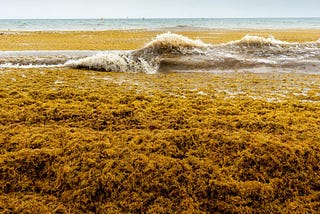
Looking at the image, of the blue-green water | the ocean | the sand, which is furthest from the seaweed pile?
the blue-green water

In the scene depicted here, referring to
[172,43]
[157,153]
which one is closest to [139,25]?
[172,43]

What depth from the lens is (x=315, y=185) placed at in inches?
129

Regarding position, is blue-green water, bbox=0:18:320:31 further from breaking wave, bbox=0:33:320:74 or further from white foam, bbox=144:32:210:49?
breaking wave, bbox=0:33:320:74

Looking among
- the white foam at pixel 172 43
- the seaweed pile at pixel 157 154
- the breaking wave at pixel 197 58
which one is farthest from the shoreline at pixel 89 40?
the seaweed pile at pixel 157 154

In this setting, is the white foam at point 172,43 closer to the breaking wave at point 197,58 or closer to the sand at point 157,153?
the breaking wave at point 197,58

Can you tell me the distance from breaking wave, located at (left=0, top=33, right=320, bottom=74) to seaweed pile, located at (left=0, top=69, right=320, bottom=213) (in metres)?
4.15

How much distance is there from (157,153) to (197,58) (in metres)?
7.82

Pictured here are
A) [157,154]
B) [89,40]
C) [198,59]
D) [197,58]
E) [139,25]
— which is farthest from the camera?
[139,25]

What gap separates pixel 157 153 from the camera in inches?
145

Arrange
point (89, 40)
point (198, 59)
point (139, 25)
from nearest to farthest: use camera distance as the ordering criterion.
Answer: point (198, 59)
point (89, 40)
point (139, 25)

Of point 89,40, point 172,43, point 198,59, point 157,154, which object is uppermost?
point 172,43

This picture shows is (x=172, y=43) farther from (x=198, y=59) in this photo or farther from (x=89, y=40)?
(x=89, y=40)

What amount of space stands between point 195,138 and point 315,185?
61.9 inches

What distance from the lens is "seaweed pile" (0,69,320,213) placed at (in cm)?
306
